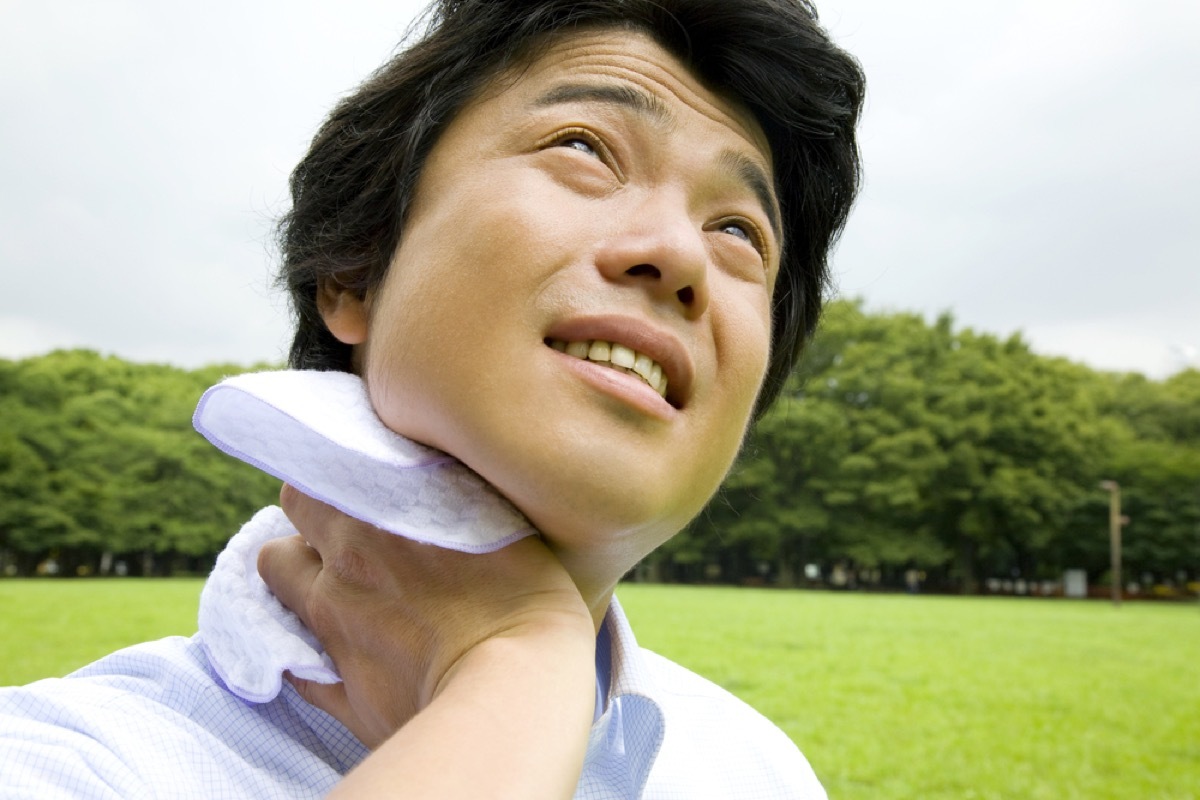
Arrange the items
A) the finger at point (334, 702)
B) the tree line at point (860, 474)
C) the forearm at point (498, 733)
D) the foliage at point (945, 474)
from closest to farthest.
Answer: the forearm at point (498, 733), the finger at point (334, 702), the tree line at point (860, 474), the foliage at point (945, 474)

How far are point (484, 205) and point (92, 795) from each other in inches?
27.8

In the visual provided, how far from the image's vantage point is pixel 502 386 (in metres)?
0.90

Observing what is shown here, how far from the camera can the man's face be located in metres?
0.89

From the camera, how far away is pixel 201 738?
1.00 meters

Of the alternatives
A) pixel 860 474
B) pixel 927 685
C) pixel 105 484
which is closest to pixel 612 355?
pixel 927 685

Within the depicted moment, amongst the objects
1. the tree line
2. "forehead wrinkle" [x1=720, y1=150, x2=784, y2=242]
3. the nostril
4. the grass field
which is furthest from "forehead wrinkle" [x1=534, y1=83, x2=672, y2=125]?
the tree line

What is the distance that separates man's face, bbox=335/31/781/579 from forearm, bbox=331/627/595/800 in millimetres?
158

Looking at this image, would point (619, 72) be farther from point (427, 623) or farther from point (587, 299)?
point (427, 623)

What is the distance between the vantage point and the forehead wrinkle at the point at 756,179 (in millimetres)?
1167

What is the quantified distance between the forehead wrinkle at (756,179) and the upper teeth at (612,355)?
0.35 metres

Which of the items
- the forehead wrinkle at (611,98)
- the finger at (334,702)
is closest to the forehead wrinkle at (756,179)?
the forehead wrinkle at (611,98)

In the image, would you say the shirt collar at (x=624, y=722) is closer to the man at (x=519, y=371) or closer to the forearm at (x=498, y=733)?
the man at (x=519, y=371)

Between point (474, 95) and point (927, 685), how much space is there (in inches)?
365

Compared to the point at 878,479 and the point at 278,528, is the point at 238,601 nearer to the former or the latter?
the point at 278,528
